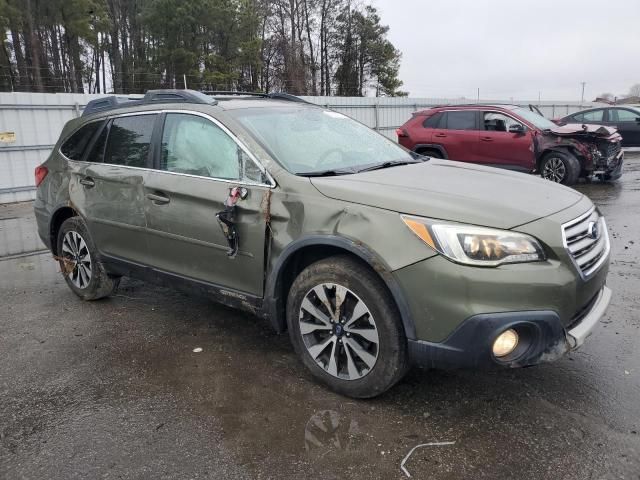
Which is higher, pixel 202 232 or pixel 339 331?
pixel 202 232

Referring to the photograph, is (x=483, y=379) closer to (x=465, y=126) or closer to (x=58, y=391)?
(x=58, y=391)

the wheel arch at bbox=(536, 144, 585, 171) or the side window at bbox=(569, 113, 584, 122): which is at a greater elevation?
the side window at bbox=(569, 113, 584, 122)

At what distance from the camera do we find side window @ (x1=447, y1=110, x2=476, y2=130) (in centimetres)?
1072

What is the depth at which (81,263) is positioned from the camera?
15.5 ft

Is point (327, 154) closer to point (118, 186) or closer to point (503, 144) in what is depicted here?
point (118, 186)

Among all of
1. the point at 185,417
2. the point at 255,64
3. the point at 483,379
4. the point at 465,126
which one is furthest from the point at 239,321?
the point at 255,64

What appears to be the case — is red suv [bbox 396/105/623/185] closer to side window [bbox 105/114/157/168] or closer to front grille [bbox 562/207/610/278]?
front grille [bbox 562/207/610/278]

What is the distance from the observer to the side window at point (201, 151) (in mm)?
3391

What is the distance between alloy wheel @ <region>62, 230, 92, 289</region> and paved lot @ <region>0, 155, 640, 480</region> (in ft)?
1.83

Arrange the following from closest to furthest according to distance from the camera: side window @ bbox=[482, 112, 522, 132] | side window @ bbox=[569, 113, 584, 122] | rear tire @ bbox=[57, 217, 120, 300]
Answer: rear tire @ bbox=[57, 217, 120, 300], side window @ bbox=[482, 112, 522, 132], side window @ bbox=[569, 113, 584, 122]

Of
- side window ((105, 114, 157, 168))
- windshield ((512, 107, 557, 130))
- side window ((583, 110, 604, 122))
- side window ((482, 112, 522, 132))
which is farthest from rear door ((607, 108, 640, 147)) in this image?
side window ((105, 114, 157, 168))

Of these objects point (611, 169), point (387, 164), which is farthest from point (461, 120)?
point (387, 164)

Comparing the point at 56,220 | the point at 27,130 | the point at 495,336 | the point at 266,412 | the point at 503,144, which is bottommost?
the point at 266,412

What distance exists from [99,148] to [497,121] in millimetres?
8098
